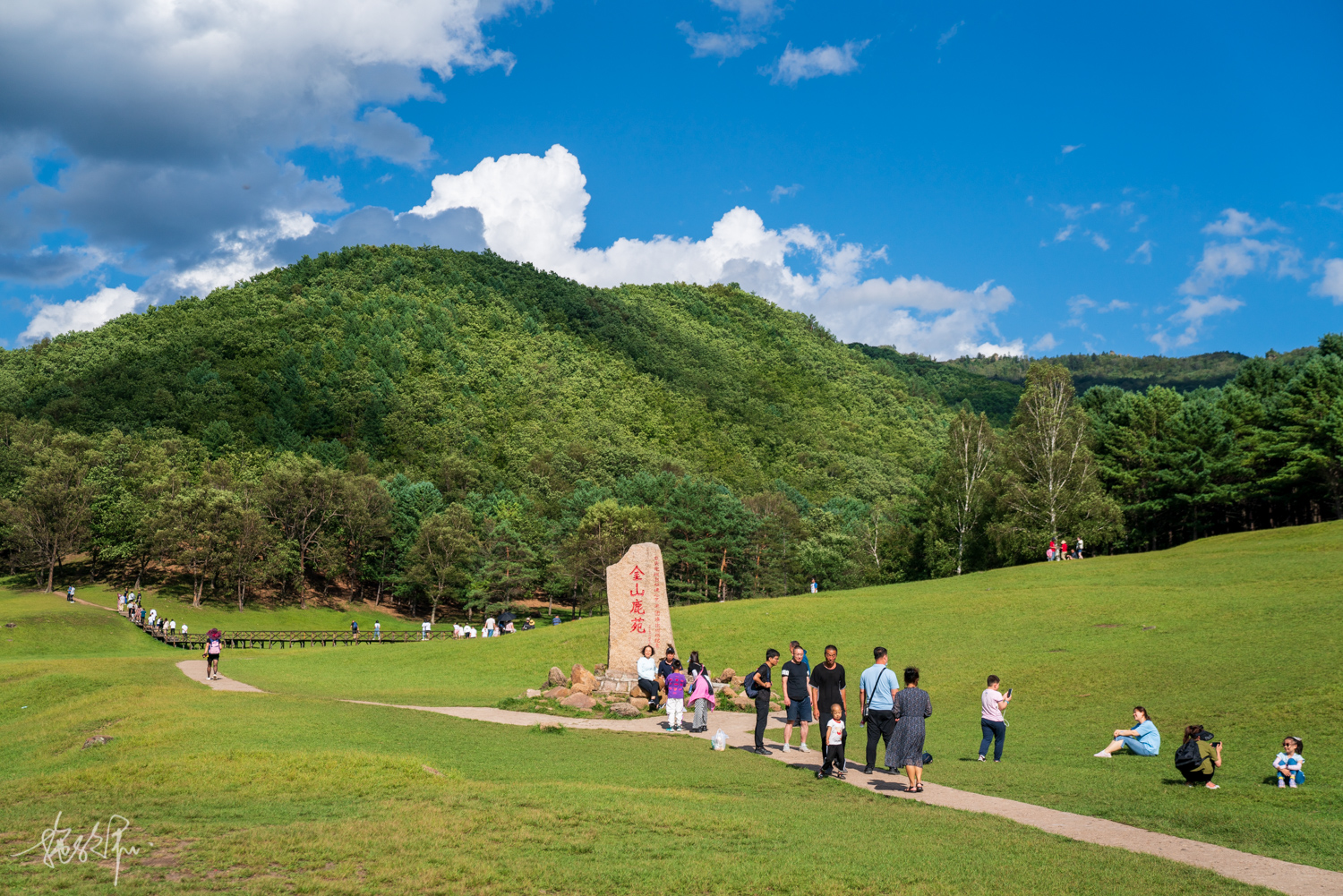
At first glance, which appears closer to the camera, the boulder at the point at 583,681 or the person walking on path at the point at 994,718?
the person walking on path at the point at 994,718

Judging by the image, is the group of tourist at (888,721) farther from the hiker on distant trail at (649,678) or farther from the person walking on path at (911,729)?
the hiker on distant trail at (649,678)

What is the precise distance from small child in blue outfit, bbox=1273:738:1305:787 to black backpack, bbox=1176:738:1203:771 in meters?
1.17

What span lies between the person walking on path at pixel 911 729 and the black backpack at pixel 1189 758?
432 cm

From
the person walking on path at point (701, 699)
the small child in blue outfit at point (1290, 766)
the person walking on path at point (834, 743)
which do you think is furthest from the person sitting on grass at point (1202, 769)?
the person walking on path at point (701, 699)

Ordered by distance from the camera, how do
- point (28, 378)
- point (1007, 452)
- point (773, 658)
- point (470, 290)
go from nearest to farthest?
point (773, 658) → point (1007, 452) → point (28, 378) → point (470, 290)

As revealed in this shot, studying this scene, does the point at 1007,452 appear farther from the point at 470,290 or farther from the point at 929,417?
the point at 470,290

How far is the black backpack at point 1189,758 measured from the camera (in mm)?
13906

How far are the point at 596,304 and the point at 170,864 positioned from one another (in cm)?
19468

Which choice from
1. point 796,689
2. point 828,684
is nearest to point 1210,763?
point 828,684

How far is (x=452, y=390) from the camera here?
149875 millimetres

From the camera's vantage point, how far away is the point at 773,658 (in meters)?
18.8

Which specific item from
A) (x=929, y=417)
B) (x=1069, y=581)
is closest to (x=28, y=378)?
(x=1069, y=581)

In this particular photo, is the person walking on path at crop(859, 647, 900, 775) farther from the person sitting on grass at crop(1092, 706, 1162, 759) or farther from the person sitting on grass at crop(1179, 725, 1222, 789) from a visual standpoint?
the person sitting on grass at crop(1092, 706, 1162, 759)

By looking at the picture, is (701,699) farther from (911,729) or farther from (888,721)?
(911,729)
